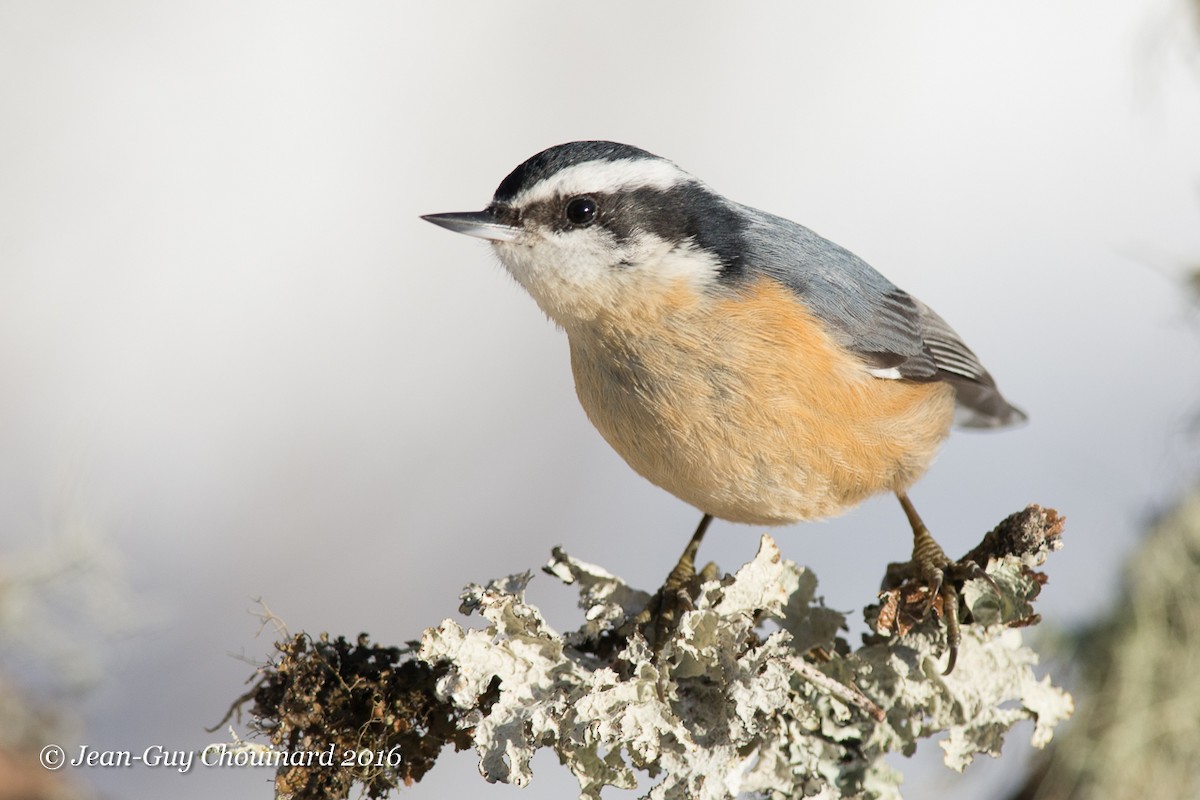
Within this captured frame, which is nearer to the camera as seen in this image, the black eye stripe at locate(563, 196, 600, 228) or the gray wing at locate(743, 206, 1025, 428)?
the black eye stripe at locate(563, 196, 600, 228)

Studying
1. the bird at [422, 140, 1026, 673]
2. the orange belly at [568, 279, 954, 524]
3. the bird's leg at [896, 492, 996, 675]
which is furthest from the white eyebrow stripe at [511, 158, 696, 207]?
the bird's leg at [896, 492, 996, 675]

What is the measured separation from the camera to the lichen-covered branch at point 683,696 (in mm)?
1181

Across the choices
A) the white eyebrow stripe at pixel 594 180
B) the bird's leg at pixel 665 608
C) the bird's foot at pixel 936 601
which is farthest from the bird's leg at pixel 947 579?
the white eyebrow stripe at pixel 594 180

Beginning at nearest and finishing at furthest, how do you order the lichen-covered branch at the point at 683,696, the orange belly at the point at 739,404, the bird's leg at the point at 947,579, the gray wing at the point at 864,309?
the lichen-covered branch at the point at 683,696 → the bird's leg at the point at 947,579 → the orange belly at the point at 739,404 → the gray wing at the point at 864,309

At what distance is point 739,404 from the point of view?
1.50 metres

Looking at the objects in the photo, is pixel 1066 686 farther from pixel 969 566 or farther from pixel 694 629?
pixel 694 629

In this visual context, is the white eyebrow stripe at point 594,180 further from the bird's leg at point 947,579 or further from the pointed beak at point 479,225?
the bird's leg at point 947,579

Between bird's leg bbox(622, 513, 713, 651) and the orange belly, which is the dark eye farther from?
bird's leg bbox(622, 513, 713, 651)

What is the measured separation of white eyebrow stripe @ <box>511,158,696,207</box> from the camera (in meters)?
1.56

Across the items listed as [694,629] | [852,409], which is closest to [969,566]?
[852,409]

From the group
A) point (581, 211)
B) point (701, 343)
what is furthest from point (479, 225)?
point (701, 343)

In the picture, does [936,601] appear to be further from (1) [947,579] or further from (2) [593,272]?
(2) [593,272]

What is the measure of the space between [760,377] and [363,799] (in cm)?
77

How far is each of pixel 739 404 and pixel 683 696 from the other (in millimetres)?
437
